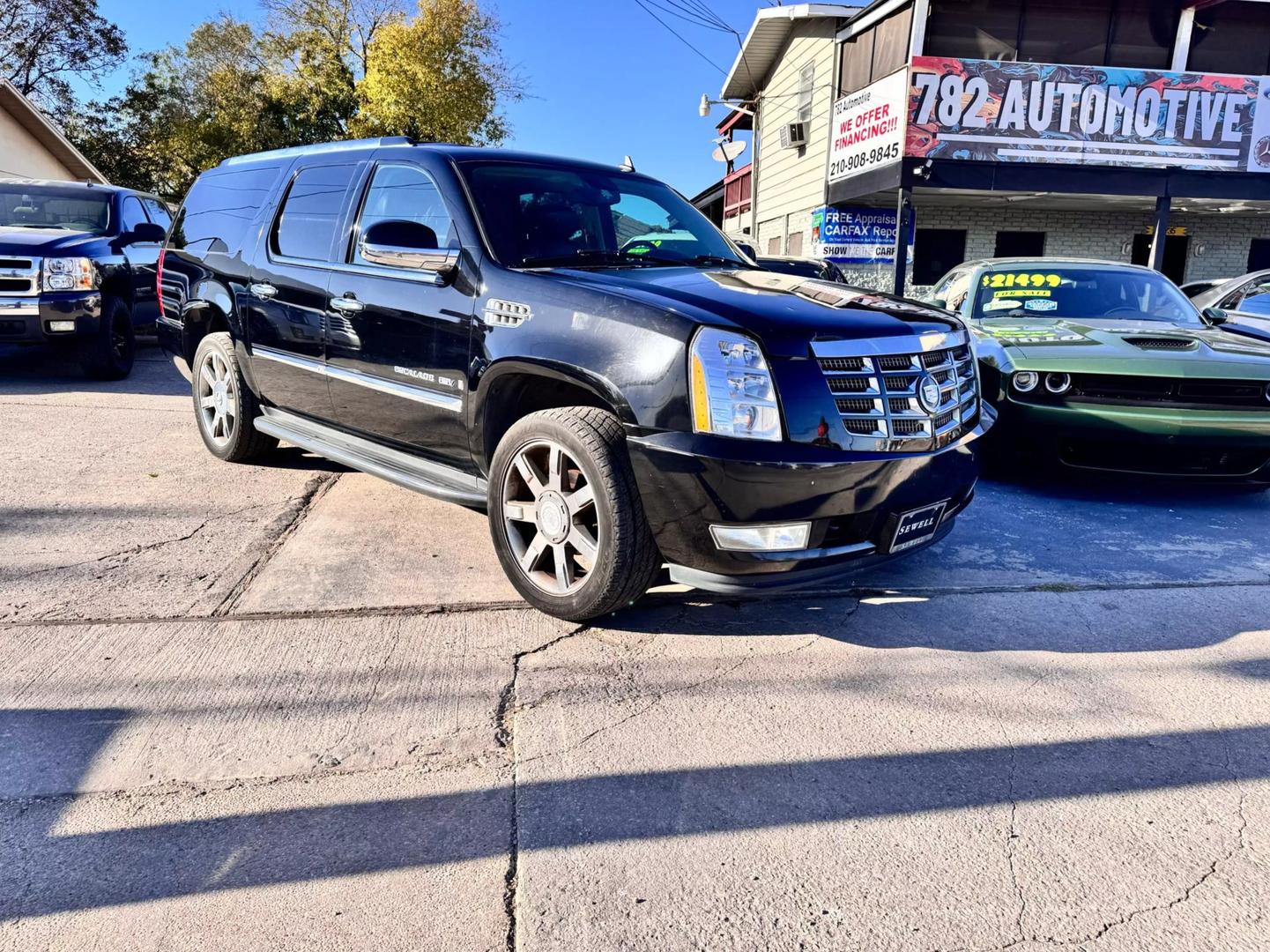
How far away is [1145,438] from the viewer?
5.03m

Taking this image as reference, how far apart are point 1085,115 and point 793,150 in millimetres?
7308

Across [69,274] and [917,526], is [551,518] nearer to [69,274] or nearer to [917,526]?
[917,526]

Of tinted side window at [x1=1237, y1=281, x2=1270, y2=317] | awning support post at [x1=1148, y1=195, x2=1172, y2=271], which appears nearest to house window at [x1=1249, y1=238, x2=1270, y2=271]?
awning support post at [x1=1148, y1=195, x2=1172, y2=271]

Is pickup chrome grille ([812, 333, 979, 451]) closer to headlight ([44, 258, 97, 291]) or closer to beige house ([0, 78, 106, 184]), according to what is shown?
headlight ([44, 258, 97, 291])

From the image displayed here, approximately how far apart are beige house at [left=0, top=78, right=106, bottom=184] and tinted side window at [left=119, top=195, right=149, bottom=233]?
13.9 meters

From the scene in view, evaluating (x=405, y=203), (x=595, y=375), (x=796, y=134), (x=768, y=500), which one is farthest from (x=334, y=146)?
(x=796, y=134)

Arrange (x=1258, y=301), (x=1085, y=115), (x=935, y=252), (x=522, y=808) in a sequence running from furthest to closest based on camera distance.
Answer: (x=935, y=252) → (x=1085, y=115) → (x=1258, y=301) → (x=522, y=808)

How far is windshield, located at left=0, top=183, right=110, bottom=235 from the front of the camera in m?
9.17

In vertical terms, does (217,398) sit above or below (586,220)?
below

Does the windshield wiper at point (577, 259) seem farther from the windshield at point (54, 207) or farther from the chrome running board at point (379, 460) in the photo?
the windshield at point (54, 207)

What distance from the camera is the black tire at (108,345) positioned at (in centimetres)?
859

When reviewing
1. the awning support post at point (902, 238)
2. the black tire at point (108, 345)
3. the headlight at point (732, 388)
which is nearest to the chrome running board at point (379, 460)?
the headlight at point (732, 388)

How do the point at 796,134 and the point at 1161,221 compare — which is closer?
the point at 1161,221

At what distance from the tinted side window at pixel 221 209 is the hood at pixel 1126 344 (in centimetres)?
456
